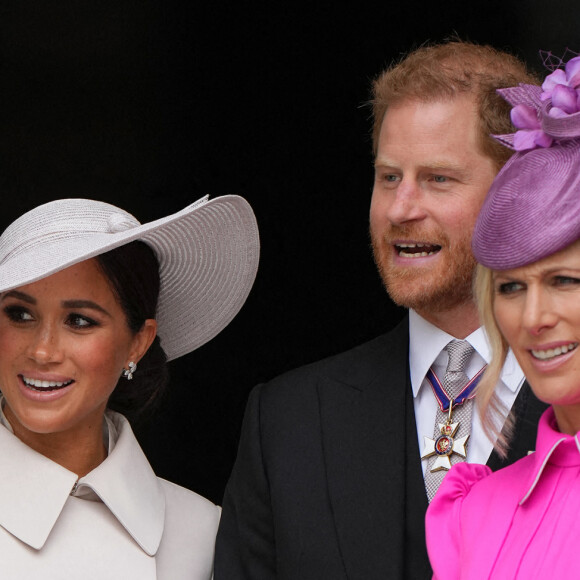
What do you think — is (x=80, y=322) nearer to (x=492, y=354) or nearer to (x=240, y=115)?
(x=492, y=354)

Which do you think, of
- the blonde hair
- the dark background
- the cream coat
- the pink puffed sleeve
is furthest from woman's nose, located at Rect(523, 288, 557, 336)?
the dark background

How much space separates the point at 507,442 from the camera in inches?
134

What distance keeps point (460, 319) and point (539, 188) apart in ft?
3.20

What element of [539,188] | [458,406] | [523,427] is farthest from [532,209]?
[458,406]

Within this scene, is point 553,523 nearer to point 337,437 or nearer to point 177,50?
point 337,437

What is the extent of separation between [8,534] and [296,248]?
1.99 meters

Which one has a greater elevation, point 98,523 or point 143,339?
point 143,339

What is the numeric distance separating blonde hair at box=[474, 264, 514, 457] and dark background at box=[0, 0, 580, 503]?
2.02 metres

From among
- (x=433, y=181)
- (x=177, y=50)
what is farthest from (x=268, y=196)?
(x=433, y=181)

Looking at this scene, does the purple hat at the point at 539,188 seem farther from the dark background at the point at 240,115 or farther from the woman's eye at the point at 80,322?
the dark background at the point at 240,115

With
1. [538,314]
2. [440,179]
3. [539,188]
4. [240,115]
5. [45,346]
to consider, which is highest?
[240,115]

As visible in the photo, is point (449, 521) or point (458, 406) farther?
point (458, 406)

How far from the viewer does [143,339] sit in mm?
3793

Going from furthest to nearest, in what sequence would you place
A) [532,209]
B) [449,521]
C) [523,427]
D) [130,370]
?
[130,370], [523,427], [449,521], [532,209]
